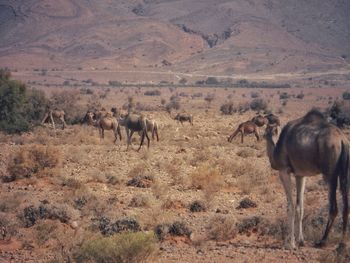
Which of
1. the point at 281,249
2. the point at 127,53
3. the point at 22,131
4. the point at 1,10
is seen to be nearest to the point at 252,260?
the point at 281,249

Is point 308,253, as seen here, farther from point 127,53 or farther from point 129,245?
point 127,53

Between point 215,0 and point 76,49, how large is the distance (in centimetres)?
5172

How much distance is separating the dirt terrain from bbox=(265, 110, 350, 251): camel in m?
0.71

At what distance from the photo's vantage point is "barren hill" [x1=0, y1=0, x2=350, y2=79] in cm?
12788

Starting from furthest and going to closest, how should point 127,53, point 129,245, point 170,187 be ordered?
point 127,53
point 170,187
point 129,245

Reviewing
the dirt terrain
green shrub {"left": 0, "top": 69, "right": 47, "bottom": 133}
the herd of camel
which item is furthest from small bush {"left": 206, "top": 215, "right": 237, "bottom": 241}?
green shrub {"left": 0, "top": 69, "right": 47, "bottom": 133}

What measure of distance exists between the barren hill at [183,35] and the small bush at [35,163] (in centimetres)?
10105

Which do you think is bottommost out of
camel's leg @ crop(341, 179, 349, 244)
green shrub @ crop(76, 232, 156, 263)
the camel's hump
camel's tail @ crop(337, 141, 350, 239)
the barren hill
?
the barren hill

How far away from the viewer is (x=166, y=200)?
15.0m

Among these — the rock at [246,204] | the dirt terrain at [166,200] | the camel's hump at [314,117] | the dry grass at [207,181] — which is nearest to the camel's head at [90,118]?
the dirt terrain at [166,200]

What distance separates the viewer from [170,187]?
17.5 metres

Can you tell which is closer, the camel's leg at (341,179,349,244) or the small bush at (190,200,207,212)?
the camel's leg at (341,179,349,244)

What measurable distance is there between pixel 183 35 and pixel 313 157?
459 feet

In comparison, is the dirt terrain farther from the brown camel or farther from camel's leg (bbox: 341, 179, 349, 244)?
the brown camel
